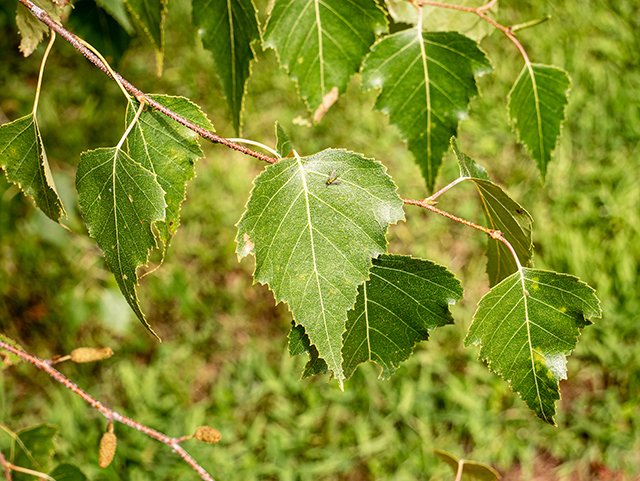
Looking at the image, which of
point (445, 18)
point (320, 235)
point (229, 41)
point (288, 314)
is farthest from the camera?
point (288, 314)

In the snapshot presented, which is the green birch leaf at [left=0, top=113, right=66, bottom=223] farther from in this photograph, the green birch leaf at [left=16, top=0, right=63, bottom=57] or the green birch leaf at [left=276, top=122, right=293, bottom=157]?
the green birch leaf at [left=276, top=122, right=293, bottom=157]

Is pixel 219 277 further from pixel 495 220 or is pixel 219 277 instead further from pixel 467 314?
pixel 495 220

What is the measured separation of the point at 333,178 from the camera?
51 centimetres

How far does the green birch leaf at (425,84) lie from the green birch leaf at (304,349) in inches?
12.3

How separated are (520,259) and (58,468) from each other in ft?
2.48

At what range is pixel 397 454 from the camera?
172cm

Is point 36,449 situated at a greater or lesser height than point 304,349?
lesser

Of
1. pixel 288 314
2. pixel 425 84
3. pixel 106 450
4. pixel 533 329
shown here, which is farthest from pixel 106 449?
pixel 288 314

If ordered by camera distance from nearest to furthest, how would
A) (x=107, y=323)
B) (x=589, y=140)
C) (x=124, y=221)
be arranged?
1. (x=124, y=221)
2. (x=107, y=323)
3. (x=589, y=140)

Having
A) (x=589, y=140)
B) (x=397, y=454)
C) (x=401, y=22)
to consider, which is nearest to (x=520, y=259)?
(x=401, y=22)

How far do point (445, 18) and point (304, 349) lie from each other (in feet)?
1.88

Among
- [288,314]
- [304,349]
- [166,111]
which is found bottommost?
[288,314]

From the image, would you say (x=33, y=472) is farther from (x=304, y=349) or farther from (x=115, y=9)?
(x=115, y=9)

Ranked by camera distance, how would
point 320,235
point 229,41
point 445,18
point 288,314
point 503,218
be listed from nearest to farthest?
point 320,235 → point 503,218 → point 229,41 → point 445,18 → point 288,314
